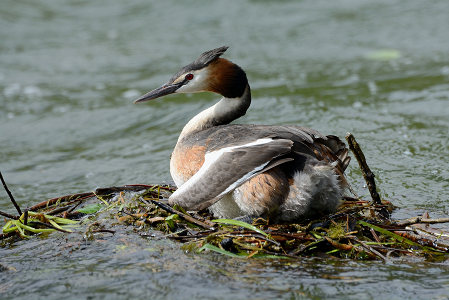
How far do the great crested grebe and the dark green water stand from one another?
0.46 metres

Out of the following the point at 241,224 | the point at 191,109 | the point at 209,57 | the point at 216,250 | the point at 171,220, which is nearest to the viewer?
the point at 216,250

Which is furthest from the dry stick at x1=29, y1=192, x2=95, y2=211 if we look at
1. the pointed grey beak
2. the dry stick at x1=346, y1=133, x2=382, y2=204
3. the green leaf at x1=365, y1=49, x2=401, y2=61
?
the green leaf at x1=365, y1=49, x2=401, y2=61

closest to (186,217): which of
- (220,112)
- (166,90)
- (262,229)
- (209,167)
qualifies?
(209,167)

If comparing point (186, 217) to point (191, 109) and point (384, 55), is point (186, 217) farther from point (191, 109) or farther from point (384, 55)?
point (384, 55)

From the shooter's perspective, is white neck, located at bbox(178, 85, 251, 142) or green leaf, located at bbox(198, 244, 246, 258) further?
white neck, located at bbox(178, 85, 251, 142)

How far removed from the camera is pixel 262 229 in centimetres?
441

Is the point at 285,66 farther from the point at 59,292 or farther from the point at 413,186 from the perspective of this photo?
the point at 59,292

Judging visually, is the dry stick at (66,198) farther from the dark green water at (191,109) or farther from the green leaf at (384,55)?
the green leaf at (384,55)

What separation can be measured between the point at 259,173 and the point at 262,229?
38cm

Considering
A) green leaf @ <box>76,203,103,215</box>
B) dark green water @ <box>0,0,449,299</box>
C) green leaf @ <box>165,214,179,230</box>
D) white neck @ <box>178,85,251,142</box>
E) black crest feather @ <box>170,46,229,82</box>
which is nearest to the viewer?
dark green water @ <box>0,0,449,299</box>

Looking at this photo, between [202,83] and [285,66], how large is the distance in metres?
5.96

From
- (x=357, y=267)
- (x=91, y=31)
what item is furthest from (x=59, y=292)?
(x=91, y=31)

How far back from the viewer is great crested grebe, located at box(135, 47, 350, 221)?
4367mm

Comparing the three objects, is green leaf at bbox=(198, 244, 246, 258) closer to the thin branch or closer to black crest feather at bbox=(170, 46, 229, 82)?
the thin branch
